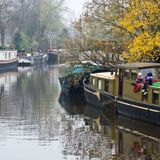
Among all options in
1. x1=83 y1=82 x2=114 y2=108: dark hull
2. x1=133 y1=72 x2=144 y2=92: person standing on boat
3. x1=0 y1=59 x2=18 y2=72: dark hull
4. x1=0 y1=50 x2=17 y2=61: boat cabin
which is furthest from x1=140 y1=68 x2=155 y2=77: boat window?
x1=0 y1=50 x2=17 y2=61: boat cabin

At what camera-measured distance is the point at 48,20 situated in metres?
95.8

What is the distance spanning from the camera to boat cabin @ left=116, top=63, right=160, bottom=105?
1072 inches

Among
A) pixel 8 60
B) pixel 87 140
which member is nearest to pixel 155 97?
pixel 87 140

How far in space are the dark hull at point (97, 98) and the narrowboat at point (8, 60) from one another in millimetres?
37767

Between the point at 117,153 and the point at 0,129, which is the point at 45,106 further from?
the point at 117,153

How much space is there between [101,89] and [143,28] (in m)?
4.55

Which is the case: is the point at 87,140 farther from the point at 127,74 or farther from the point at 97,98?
the point at 97,98

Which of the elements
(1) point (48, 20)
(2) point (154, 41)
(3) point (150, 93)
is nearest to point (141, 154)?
(3) point (150, 93)

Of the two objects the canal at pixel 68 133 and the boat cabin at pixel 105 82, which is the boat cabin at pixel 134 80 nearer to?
the boat cabin at pixel 105 82

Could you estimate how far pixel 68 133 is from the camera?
25609 millimetres

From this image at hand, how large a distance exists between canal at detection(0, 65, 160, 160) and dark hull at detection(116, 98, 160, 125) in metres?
0.35

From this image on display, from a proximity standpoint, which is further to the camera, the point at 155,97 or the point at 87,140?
the point at 155,97

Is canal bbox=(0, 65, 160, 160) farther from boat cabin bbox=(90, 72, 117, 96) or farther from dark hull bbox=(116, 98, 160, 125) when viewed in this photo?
boat cabin bbox=(90, 72, 117, 96)

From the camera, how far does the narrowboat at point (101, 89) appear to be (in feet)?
104
